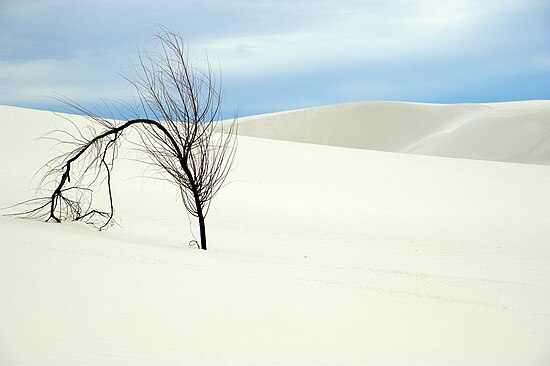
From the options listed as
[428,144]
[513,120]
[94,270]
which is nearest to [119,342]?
[94,270]

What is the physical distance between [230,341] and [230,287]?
128cm

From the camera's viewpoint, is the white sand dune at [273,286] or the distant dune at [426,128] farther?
the distant dune at [426,128]

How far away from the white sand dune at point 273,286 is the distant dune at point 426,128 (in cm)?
2361

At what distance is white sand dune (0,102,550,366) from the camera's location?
4.41 meters

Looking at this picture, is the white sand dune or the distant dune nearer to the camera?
the white sand dune

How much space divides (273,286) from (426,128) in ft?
152

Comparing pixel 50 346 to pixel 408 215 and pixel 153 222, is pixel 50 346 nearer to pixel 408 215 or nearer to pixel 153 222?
pixel 153 222

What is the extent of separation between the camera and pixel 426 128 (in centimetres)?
5053

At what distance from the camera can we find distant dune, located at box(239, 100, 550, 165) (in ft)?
120

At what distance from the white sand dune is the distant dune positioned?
77.5 feet

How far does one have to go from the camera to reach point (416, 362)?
4.50 meters

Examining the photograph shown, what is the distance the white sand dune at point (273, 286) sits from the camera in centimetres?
441

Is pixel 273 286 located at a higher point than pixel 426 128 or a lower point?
lower

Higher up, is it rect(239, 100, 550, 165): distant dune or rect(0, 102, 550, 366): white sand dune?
rect(239, 100, 550, 165): distant dune
